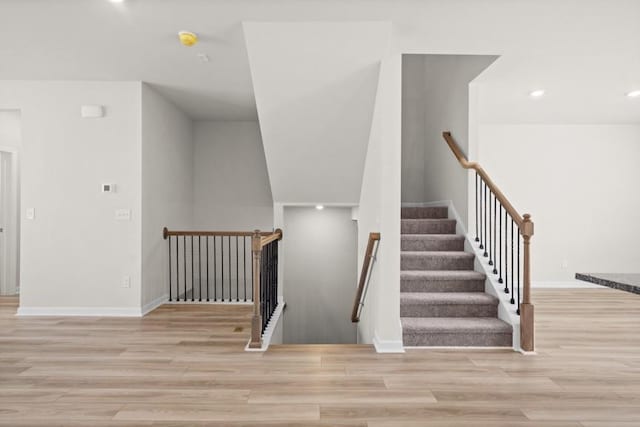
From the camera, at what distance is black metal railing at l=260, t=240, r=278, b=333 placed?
4.19m

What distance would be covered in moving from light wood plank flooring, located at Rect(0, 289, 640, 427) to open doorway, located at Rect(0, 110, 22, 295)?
7.75 feet

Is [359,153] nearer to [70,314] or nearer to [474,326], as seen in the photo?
[474,326]

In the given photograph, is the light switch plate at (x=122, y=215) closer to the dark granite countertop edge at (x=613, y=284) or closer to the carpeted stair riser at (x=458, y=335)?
the carpeted stair riser at (x=458, y=335)

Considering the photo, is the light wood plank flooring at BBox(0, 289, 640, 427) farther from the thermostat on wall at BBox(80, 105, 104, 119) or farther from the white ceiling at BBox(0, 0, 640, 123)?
the white ceiling at BBox(0, 0, 640, 123)

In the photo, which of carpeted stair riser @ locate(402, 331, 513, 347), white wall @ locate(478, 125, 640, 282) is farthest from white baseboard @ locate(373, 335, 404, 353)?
white wall @ locate(478, 125, 640, 282)

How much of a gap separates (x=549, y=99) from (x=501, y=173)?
1528mm

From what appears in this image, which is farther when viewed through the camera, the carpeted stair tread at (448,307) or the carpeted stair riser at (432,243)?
the carpeted stair riser at (432,243)

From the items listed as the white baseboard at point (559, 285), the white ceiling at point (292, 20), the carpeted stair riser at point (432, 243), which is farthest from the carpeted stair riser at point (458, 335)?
the white baseboard at point (559, 285)

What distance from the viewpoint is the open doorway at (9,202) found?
5832 millimetres

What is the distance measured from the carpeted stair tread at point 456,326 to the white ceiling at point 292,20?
2.49m

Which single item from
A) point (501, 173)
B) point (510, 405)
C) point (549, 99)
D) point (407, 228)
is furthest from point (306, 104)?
point (501, 173)

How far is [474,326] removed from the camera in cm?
347

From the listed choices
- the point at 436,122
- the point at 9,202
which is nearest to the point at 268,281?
the point at 436,122

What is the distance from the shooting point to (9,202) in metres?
5.96
